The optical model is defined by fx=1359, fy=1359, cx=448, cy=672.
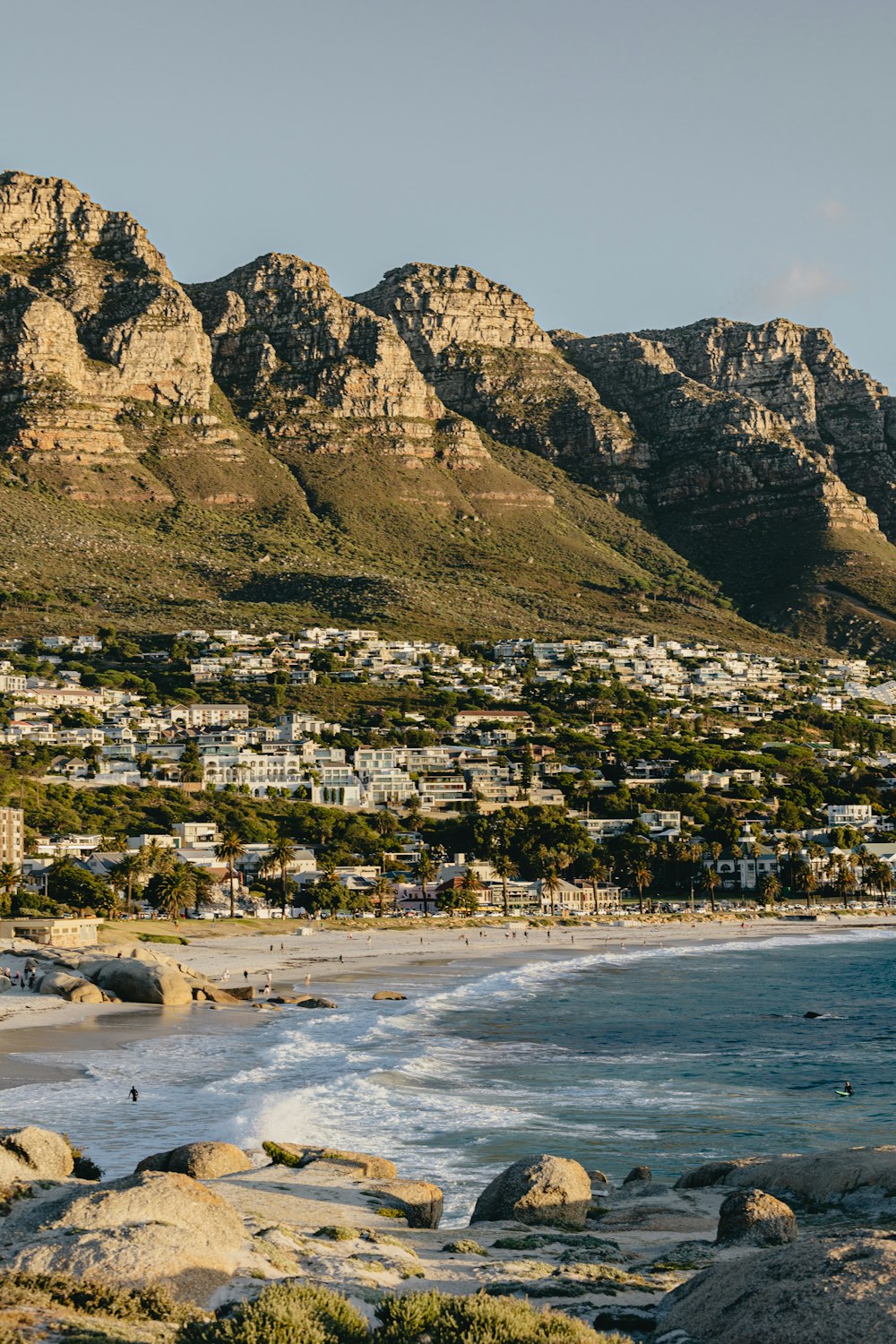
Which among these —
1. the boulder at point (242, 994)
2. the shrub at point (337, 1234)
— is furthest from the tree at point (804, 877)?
the shrub at point (337, 1234)

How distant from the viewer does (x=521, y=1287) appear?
57.2ft

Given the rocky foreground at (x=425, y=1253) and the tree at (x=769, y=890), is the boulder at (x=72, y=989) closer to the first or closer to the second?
the rocky foreground at (x=425, y=1253)

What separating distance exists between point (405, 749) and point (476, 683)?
30028 mm

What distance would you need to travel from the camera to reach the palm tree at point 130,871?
3952 inches

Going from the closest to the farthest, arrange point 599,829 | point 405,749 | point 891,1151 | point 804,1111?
point 891,1151, point 804,1111, point 599,829, point 405,749

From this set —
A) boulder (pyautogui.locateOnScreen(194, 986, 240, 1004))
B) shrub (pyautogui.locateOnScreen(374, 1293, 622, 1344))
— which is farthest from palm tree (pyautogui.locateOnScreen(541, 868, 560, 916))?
shrub (pyautogui.locateOnScreen(374, 1293, 622, 1344))

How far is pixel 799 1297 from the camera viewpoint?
1291 cm

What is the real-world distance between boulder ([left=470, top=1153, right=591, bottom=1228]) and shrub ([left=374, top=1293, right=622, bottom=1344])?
863cm

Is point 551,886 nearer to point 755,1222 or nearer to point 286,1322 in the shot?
point 755,1222

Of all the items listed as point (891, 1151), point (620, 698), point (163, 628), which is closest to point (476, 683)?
point (620, 698)

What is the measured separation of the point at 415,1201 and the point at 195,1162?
3.83 metres

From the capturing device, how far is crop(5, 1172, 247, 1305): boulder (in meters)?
15.0

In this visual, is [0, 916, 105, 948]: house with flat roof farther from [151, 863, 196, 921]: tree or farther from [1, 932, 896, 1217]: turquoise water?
[151, 863, 196, 921]: tree

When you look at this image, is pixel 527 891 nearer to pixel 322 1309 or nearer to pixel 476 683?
pixel 476 683
